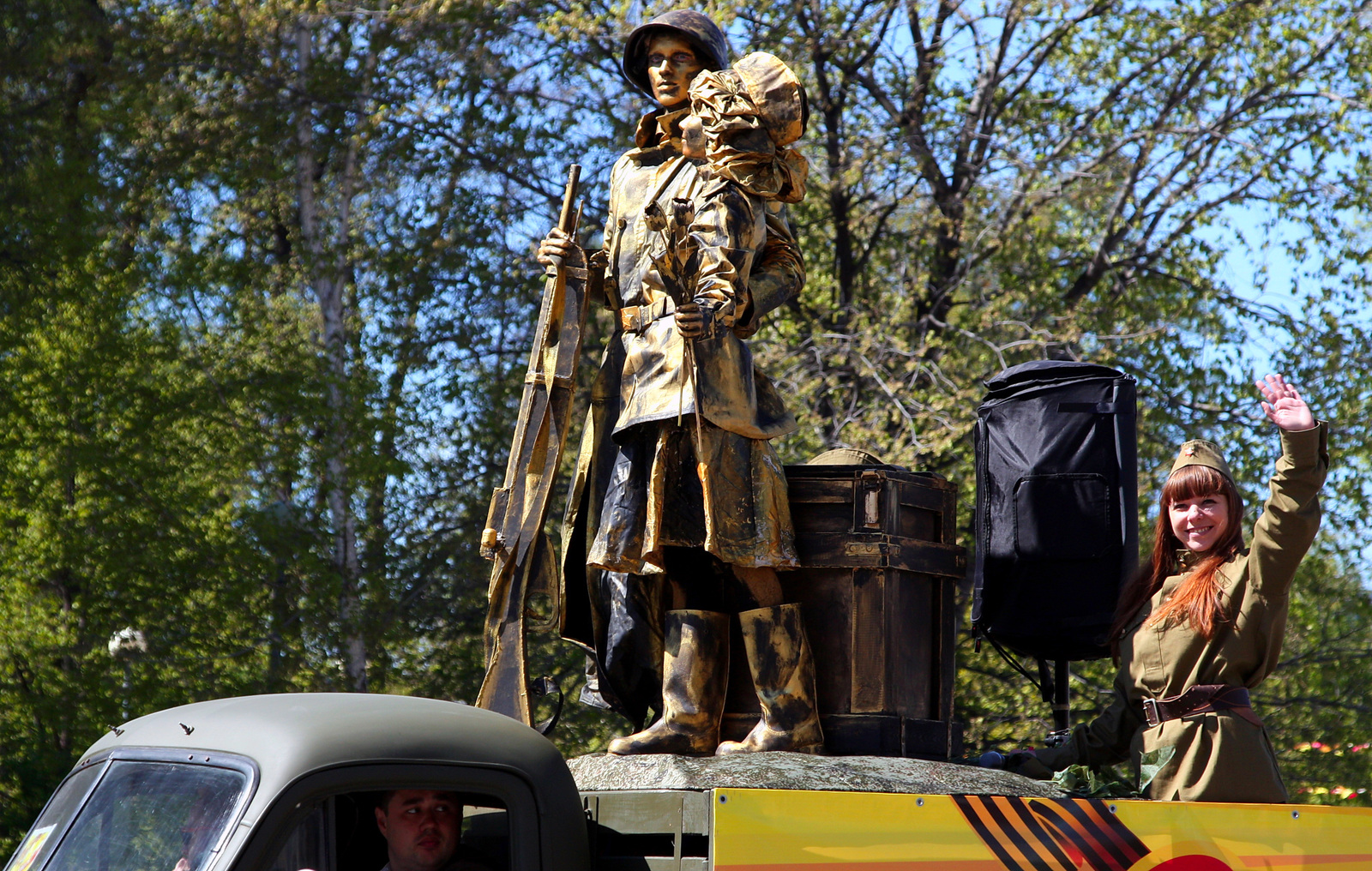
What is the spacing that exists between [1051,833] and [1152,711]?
77 cm

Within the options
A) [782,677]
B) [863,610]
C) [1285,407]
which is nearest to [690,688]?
[782,677]

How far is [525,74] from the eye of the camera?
1447 cm

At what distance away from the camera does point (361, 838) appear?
11.0 ft

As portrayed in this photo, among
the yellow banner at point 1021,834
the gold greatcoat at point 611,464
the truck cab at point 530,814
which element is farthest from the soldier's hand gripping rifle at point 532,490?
the yellow banner at point 1021,834

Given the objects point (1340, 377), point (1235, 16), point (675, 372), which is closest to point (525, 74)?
point (1235, 16)

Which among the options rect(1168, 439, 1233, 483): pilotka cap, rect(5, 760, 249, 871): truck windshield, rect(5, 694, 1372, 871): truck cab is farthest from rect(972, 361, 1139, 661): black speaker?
rect(5, 760, 249, 871): truck windshield

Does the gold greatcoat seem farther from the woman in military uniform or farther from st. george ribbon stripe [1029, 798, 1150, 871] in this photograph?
st. george ribbon stripe [1029, 798, 1150, 871]

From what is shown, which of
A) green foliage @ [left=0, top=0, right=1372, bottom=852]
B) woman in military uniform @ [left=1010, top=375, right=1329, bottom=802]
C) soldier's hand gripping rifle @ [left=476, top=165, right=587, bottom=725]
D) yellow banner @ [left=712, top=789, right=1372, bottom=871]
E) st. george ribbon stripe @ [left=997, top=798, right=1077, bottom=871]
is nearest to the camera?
yellow banner @ [left=712, top=789, right=1372, bottom=871]

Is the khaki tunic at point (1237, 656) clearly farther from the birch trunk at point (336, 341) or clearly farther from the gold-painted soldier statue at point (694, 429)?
the birch trunk at point (336, 341)

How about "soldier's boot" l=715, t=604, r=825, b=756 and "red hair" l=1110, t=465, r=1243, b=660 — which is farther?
"soldier's boot" l=715, t=604, r=825, b=756

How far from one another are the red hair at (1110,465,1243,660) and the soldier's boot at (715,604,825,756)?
38.1 inches

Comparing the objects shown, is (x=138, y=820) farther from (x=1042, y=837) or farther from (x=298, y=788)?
(x=1042, y=837)

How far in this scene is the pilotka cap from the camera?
4.07 meters

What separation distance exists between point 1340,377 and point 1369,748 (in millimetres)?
3102
